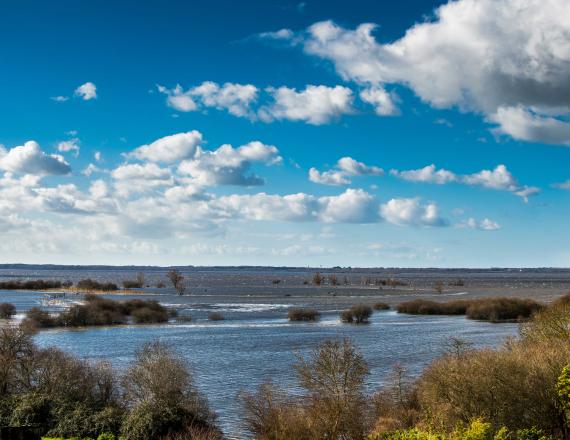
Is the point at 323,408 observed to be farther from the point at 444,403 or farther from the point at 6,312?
the point at 6,312

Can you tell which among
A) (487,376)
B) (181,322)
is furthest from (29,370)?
(181,322)

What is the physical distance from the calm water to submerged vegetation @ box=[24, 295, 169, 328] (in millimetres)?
5609

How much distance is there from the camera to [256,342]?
83.0m

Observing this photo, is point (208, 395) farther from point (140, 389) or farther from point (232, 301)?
point (232, 301)

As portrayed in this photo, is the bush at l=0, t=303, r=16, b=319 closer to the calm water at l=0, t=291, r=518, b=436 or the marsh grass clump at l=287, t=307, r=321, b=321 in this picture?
the calm water at l=0, t=291, r=518, b=436

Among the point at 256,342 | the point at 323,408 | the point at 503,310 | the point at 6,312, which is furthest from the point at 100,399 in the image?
the point at 503,310

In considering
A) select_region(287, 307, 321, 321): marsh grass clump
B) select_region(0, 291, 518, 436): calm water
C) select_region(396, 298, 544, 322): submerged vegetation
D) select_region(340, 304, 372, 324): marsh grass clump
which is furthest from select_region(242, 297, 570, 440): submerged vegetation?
select_region(396, 298, 544, 322): submerged vegetation

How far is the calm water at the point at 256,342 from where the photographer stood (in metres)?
59.0

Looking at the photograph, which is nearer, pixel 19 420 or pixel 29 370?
pixel 19 420

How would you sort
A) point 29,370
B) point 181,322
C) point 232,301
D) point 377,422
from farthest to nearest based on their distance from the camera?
point 232,301 < point 181,322 < point 29,370 < point 377,422

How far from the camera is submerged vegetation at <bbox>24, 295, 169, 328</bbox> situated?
105000mm

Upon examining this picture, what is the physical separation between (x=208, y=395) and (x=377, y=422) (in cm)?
1852

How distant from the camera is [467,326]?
102125 mm

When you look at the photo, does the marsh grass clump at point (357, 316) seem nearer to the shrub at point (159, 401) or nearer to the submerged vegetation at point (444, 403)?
the submerged vegetation at point (444, 403)
